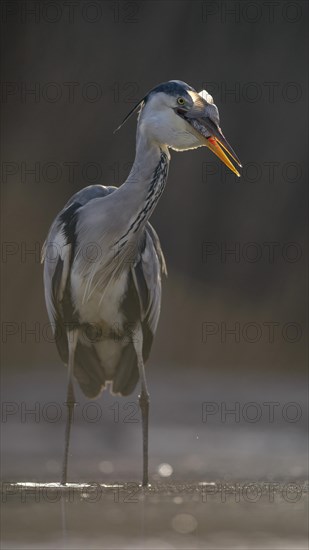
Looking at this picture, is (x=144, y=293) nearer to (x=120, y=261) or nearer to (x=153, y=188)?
(x=120, y=261)

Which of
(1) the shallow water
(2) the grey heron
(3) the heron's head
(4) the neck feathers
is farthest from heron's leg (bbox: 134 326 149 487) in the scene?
(3) the heron's head

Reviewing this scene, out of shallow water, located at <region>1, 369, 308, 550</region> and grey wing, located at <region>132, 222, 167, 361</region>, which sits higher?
grey wing, located at <region>132, 222, 167, 361</region>

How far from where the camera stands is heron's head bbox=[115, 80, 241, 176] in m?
5.62

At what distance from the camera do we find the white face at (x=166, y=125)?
18.6ft

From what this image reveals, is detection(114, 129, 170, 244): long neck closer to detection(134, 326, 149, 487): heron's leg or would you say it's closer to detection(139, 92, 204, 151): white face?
detection(139, 92, 204, 151): white face

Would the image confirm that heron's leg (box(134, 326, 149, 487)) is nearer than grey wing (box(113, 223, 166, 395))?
Yes

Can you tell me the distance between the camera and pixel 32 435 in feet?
25.0

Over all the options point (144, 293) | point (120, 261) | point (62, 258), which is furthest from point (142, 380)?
point (62, 258)

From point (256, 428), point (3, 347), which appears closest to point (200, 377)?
point (3, 347)

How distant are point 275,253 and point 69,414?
8693mm

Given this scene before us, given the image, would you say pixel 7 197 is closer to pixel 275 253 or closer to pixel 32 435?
pixel 275 253

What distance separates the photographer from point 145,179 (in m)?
5.79

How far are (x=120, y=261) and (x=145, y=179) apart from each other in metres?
0.48

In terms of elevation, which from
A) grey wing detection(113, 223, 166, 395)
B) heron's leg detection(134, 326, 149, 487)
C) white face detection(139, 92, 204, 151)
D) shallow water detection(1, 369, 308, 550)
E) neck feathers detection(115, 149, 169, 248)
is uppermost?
white face detection(139, 92, 204, 151)
